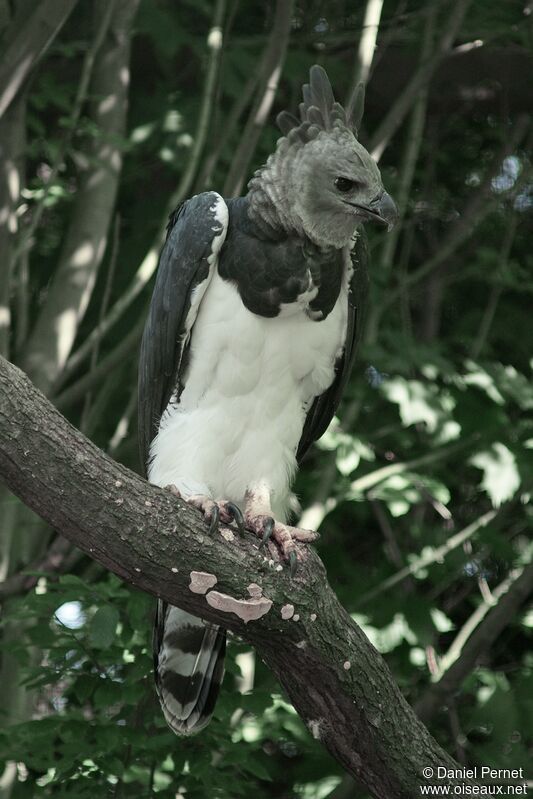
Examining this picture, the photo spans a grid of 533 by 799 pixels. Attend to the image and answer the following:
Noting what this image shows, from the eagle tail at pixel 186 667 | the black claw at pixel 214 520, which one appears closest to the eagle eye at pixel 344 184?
the black claw at pixel 214 520

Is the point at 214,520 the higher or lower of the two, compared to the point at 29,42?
lower

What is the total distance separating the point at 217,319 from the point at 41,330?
1.45 meters

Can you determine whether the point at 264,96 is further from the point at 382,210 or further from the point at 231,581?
the point at 231,581

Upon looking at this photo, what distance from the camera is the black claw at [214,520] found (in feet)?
11.2

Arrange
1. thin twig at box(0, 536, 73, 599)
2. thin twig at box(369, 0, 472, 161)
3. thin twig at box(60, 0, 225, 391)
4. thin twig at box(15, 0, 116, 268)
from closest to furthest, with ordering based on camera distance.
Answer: thin twig at box(0, 536, 73, 599) → thin twig at box(15, 0, 116, 268) → thin twig at box(60, 0, 225, 391) → thin twig at box(369, 0, 472, 161)

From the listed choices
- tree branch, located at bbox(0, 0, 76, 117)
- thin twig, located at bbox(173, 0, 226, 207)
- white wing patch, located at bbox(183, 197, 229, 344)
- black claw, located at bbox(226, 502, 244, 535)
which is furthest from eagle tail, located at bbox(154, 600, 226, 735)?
tree branch, located at bbox(0, 0, 76, 117)

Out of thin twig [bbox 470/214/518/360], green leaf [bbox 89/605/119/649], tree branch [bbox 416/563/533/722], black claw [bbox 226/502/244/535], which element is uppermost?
black claw [bbox 226/502/244/535]

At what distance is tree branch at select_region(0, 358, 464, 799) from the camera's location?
3105mm

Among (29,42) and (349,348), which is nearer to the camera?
(349,348)

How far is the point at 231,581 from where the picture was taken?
335cm

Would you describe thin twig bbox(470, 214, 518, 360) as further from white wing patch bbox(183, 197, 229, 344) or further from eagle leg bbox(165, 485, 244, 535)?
eagle leg bbox(165, 485, 244, 535)

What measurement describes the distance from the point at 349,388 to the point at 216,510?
2352mm

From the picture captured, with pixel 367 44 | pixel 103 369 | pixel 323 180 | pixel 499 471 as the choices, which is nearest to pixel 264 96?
pixel 367 44

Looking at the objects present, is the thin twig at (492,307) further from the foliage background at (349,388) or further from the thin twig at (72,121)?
the thin twig at (72,121)
